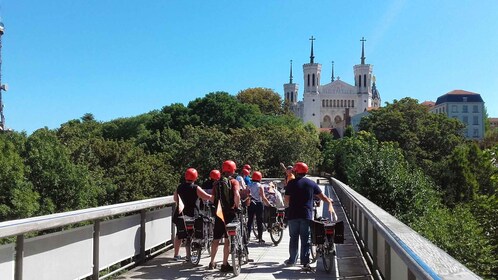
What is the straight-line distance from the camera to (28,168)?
32.0m

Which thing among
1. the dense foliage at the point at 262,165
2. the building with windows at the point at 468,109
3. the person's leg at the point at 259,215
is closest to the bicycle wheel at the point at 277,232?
the person's leg at the point at 259,215

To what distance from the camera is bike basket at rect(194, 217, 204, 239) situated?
9.16 meters

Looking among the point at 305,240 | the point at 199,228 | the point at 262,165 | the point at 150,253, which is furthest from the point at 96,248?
the point at 262,165

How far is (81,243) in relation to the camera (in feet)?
22.9

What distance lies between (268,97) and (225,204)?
10558cm

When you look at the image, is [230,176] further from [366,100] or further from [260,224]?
[366,100]

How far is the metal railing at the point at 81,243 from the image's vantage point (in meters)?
5.45

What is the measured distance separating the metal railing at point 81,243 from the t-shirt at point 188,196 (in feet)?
1.91

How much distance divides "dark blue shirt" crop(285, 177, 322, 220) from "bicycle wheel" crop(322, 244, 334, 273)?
0.61 m

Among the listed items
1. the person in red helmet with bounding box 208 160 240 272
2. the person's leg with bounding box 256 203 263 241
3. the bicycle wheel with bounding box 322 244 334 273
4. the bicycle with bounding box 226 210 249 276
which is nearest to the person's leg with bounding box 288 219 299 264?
the bicycle wheel with bounding box 322 244 334 273

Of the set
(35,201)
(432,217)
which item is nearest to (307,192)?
(432,217)

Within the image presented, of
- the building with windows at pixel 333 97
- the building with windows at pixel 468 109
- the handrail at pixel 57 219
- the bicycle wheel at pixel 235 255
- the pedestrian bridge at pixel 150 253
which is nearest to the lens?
the pedestrian bridge at pixel 150 253

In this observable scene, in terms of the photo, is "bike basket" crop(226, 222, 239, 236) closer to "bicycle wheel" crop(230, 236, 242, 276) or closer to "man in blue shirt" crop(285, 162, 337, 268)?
"bicycle wheel" crop(230, 236, 242, 276)

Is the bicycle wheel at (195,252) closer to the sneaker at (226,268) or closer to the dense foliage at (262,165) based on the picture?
the sneaker at (226,268)
